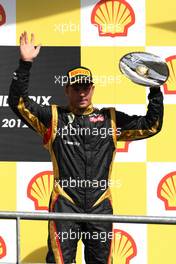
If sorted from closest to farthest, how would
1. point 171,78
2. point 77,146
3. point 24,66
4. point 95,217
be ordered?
1. point 95,217
2. point 24,66
3. point 77,146
4. point 171,78

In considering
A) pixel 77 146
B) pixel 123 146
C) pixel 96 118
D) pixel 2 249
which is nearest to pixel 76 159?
pixel 77 146

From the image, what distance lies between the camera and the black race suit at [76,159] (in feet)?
8.79

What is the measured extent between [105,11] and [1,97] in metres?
0.74

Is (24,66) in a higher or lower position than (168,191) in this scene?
higher

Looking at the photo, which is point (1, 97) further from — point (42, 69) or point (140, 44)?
point (140, 44)

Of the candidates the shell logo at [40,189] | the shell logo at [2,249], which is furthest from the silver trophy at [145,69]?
the shell logo at [2,249]

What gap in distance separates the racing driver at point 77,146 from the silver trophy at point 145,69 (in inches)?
2.0

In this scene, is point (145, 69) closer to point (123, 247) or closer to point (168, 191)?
point (168, 191)

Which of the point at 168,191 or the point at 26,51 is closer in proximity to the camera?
the point at 26,51

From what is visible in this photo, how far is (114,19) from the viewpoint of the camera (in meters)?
3.35

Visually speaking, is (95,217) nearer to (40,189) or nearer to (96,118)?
(96,118)

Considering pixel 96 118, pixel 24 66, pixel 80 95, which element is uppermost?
pixel 24 66

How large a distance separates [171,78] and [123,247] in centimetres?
97

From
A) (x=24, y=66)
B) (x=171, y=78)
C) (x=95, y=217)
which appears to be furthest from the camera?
(x=171, y=78)
